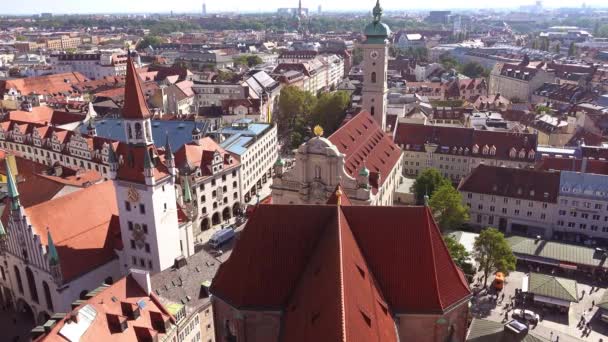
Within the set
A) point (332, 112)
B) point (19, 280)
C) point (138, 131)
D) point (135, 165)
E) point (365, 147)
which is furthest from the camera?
point (332, 112)

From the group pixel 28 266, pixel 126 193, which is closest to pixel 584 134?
pixel 126 193

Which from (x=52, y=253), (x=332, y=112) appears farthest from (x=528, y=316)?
(x=332, y=112)

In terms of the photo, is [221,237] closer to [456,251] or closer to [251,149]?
[251,149]

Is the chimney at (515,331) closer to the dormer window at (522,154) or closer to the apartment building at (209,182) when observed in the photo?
the apartment building at (209,182)

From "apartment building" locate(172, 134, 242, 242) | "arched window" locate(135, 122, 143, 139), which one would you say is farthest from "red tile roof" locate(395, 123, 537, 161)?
"arched window" locate(135, 122, 143, 139)

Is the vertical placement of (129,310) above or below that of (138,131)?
below

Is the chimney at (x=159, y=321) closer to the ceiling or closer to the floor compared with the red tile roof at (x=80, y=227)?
closer to the floor

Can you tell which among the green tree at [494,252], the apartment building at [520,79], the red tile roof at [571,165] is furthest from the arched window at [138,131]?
the apartment building at [520,79]

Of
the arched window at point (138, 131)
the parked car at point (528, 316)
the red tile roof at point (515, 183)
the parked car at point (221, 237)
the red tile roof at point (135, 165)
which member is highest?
the arched window at point (138, 131)
